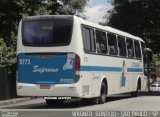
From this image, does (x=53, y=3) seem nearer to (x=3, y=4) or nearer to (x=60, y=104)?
(x=3, y=4)

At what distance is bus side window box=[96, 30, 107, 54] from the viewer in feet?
78.2

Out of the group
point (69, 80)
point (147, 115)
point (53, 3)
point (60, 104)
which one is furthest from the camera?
point (53, 3)

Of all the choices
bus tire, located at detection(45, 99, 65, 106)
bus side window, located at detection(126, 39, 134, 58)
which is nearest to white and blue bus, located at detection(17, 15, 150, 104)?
bus tire, located at detection(45, 99, 65, 106)

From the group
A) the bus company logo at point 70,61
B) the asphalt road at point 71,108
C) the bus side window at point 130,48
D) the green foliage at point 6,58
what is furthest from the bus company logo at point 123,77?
the bus company logo at point 70,61

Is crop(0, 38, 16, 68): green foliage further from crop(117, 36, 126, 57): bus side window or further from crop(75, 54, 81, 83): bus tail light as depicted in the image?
crop(75, 54, 81, 83): bus tail light

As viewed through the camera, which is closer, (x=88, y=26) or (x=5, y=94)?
(x=88, y=26)

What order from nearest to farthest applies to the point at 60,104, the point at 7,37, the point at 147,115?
the point at 147,115 < the point at 60,104 < the point at 7,37

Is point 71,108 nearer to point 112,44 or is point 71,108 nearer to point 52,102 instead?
point 52,102

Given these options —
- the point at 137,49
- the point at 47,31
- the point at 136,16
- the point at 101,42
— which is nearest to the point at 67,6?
the point at 136,16

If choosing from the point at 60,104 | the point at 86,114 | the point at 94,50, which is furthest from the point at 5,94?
the point at 86,114

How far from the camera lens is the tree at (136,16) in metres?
41.7

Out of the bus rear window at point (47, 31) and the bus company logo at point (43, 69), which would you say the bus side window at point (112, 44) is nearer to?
the bus rear window at point (47, 31)

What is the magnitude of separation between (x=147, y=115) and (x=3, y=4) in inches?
806

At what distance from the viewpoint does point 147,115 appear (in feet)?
59.3
